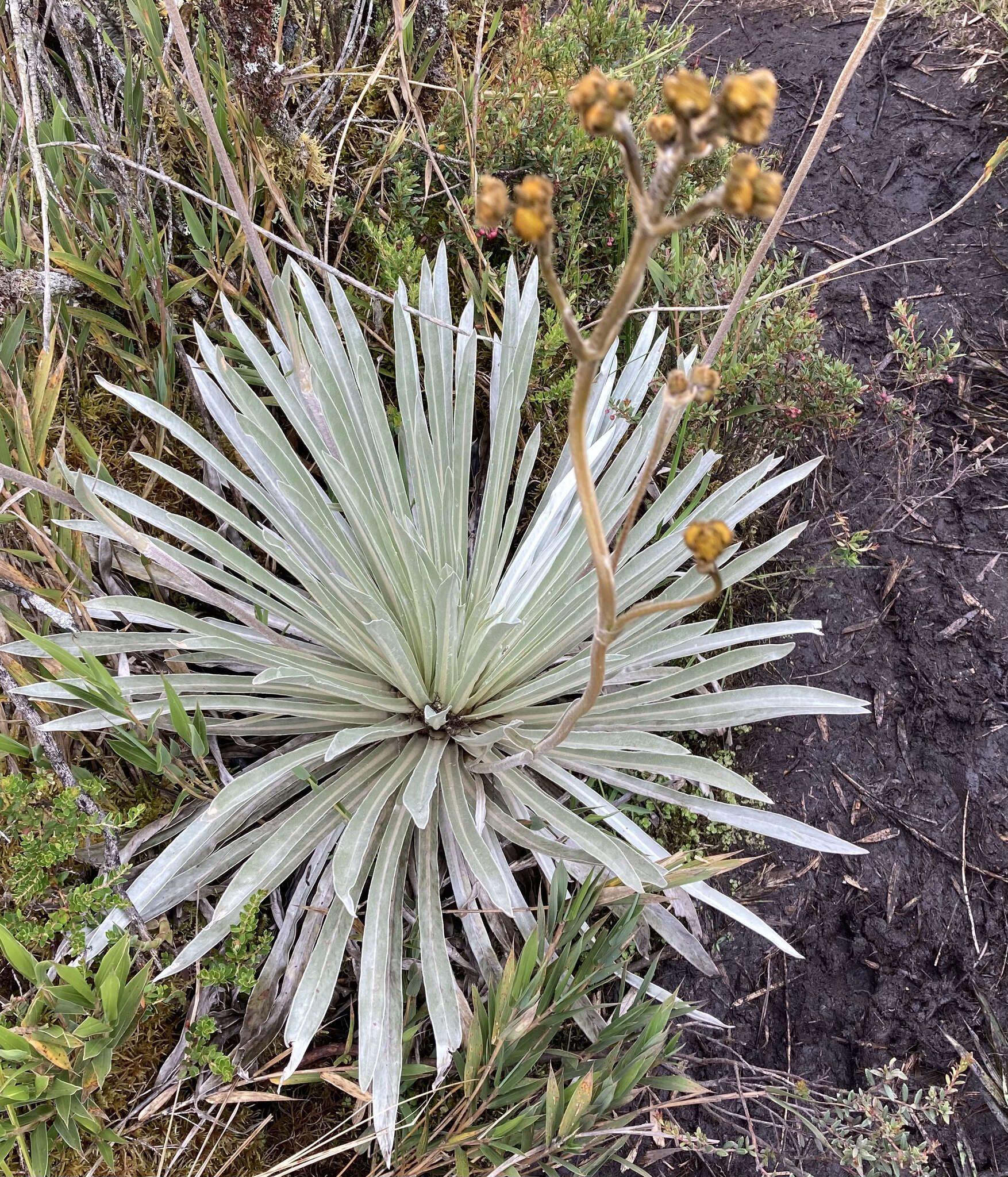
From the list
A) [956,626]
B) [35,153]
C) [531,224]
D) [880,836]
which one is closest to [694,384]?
[531,224]

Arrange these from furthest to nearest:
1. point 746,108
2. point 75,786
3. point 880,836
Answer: point 880,836, point 75,786, point 746,108

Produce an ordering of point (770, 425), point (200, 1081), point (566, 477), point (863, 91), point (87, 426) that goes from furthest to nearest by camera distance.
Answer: point (863, 91), point (770, 425), point (87, 426), point (566, 477), point (200, 1081)

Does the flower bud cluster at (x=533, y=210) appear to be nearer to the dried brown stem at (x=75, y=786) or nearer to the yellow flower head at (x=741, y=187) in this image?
the yellow flower head at (x=741, y=187)

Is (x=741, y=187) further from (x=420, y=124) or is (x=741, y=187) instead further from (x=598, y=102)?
(x=420, y=124)

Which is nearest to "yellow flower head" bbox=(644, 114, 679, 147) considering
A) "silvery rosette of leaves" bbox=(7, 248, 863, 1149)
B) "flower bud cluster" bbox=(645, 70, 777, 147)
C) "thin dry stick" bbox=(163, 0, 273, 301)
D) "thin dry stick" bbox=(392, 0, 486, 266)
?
"flower bud cluster" bbox=(645, 70, 777, 147)

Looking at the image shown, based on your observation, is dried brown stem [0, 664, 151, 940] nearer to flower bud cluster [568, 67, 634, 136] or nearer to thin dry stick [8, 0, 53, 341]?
thin dry stick [8, 0, 53, 341]

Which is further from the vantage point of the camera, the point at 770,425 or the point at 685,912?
the point at 770,425

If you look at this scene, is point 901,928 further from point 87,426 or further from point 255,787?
point 87,426

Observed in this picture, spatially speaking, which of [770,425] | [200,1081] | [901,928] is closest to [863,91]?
[770,425]
